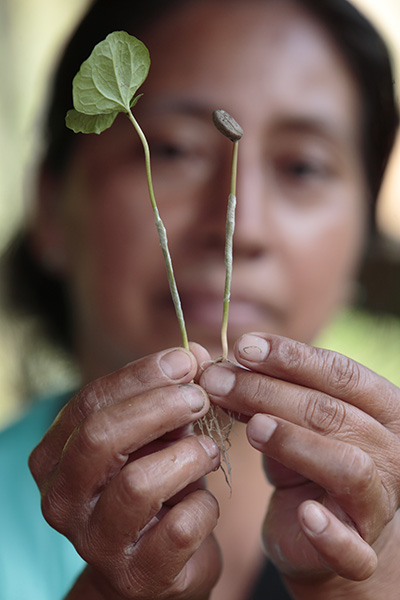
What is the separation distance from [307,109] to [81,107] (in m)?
0.46

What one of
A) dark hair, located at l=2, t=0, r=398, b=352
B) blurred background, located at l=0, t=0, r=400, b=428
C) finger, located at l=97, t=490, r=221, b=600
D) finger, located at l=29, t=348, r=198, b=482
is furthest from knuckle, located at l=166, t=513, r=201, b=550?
blurred background, located at l=0, t=0, r=400, b=428

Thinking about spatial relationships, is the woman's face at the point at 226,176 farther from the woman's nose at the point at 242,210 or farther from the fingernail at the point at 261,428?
the fingernail at the point at 261,428

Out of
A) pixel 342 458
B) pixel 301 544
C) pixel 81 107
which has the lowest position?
pixel 301 544

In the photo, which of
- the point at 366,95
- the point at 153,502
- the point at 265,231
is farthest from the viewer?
the point at 366,95

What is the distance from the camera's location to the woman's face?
78cm

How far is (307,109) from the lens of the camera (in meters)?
0.80

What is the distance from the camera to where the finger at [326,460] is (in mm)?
404

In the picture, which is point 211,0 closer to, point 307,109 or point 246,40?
point 246,40

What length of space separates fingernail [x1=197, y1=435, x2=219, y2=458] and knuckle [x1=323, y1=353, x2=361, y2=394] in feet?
0.36

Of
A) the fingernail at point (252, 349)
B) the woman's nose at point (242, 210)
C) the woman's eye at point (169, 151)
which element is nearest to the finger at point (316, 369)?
the fingernail at point (252, 349)

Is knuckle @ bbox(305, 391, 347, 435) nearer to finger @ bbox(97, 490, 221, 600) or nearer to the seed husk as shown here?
finger @ bbox(97, 490, 221, 600)

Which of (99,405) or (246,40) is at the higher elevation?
(246,40)

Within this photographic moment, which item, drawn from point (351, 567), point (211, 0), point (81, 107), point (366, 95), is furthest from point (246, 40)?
point (351, 567)

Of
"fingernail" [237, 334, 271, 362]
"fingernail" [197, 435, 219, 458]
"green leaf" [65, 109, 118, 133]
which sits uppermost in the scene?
"green leaf" [65, 109, 118, 133]
